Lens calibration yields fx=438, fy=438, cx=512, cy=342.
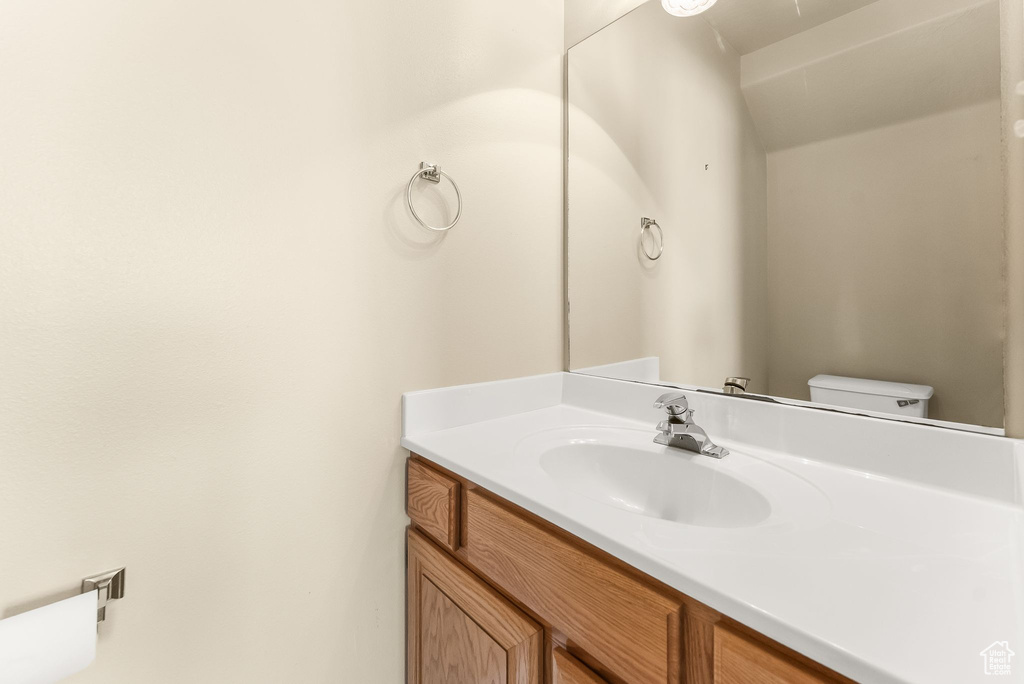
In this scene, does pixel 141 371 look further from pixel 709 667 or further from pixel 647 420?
pixel 647 420

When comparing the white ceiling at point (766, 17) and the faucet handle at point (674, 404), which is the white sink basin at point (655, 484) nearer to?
the faucet handle at point (674, 404)

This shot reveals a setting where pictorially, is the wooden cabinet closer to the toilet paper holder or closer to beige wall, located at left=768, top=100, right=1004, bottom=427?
the toilet paper holder

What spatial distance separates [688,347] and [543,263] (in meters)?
0.47

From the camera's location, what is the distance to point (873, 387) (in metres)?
0.81

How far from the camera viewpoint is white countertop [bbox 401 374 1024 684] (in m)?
0.37

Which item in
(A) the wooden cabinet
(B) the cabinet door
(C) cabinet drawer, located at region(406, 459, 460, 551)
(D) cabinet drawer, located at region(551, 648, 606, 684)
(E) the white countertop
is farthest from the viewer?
(C) cabinet drawer, located at region(406, 459, 460, 551)

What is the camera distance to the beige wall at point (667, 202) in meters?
0.98

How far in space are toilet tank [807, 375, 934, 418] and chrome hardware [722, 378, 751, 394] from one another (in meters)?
0.12

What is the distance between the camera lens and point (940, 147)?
2.40ft

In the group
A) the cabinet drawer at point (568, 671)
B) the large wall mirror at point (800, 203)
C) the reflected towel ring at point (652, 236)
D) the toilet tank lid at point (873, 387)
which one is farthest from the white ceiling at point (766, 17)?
the cabinet drawer at point (568, 671)

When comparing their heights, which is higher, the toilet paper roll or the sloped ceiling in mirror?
the sloped ceiling in mirror

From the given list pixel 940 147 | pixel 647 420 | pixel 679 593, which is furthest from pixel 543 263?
pixel 679 593

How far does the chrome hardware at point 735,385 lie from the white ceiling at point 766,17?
2.37 ft

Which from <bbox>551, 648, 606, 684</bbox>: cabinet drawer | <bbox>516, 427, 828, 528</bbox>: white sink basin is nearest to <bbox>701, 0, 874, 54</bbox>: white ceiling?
<bbox>516, 427, 828, 528</bbox>: white sink basin
